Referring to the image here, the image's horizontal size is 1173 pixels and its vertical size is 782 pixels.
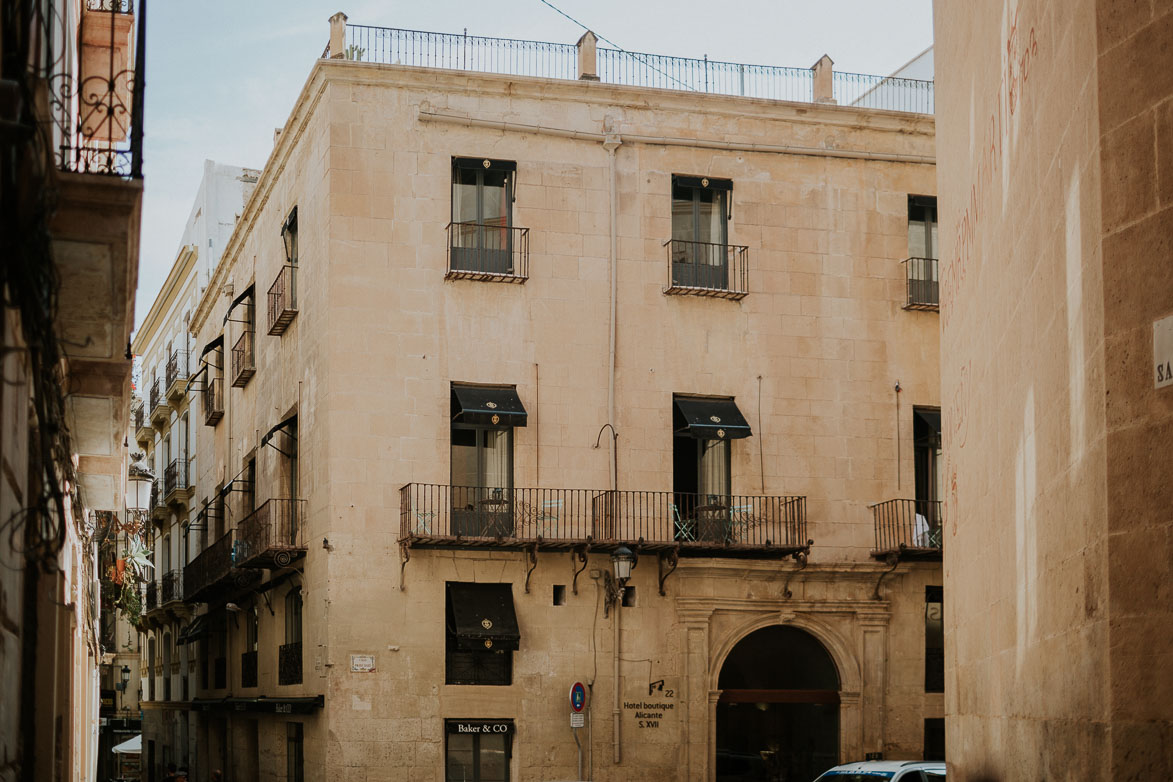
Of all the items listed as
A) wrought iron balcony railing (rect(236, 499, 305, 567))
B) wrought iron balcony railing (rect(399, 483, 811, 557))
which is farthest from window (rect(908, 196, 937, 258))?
wrought iron balcony railing (rect(236, 499, 305, 567))

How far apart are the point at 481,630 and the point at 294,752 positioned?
545 centimetres

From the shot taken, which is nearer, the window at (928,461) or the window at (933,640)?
the window at (933,640)

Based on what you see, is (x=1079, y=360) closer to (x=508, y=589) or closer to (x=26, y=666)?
(x=26, y=666)

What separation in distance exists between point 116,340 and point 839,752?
760 inches

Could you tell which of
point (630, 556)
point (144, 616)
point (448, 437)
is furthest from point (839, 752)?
point (144, 616)

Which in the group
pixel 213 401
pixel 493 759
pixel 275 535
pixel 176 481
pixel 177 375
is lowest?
pixel 493 759

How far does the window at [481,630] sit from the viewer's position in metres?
25.0

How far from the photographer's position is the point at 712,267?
27.4 metres

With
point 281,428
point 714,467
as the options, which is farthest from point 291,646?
point 714,467

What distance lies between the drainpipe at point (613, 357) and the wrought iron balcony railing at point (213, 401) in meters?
14.0

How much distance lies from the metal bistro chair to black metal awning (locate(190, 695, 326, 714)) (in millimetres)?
6368

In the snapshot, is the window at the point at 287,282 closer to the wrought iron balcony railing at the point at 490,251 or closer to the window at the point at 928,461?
the wrought iron balcony railing at the point at 490,251

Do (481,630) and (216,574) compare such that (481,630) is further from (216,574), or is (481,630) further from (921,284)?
(921,284)

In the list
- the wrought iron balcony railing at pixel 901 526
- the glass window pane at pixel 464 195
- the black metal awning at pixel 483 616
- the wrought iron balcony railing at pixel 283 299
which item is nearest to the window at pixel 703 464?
the wrought iron balcony railing at pixel 901 526
